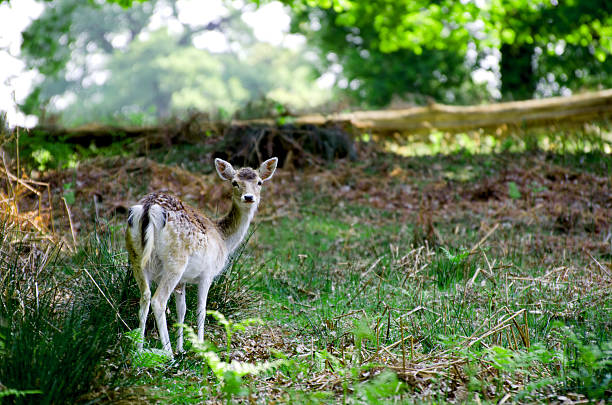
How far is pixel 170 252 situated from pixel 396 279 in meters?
2.84

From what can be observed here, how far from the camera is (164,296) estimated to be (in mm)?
4445

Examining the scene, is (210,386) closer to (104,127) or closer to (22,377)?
(22,377)

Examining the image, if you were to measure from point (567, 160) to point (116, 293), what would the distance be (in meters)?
9.63

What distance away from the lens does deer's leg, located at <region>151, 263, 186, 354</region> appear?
4.39m

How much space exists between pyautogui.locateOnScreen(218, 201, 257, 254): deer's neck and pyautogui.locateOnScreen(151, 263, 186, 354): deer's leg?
0.99 m

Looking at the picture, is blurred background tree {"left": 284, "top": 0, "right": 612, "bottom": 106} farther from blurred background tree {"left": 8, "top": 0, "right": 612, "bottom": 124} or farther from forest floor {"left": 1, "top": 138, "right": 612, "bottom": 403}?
forest floor {"left": 1, "top": 138, "right": 612, "bottom": 403}

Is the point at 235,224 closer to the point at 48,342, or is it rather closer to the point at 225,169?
the point at 225,169

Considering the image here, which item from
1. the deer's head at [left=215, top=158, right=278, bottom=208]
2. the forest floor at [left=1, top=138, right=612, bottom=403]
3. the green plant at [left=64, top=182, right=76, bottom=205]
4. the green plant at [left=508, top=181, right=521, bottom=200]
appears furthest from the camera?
the green plant at [left=508, top=181, right=521, bottom=200]

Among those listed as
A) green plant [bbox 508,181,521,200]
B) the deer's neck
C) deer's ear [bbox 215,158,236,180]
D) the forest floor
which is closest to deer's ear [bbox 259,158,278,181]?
deer's ear [bbox 215,158,236,180]

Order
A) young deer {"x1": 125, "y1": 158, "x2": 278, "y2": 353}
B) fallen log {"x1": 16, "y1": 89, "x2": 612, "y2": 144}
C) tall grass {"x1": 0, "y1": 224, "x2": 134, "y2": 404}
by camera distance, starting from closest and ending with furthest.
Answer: tall grass {"x1": 0, "y1": 224, "x2": 134, "y2": 404}, young deer {"x1": 125, "y1": 158, "x2": 278, "y2": 353}, fallen log {"x1": 16, "y1": 89, "x2": 612, "y2": 144}

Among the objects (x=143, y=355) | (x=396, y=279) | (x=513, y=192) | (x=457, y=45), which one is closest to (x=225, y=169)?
(x=143, y=355)

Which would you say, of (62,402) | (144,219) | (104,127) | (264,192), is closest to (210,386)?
(62,402)

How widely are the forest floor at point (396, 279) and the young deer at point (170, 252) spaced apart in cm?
37

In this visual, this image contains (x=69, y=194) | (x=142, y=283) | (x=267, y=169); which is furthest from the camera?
(x=69, y=194)
